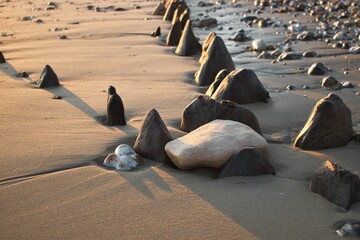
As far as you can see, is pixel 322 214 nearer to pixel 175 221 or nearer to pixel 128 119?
pixel 175 221

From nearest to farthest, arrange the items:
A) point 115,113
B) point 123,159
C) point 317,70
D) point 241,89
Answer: point 123,159 → point 115,113 → point 241,89 → point 317,70

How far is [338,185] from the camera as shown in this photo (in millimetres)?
2305

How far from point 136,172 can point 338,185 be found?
3.36 ft

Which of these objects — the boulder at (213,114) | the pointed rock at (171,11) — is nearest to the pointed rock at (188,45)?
the boulder at (213,114)

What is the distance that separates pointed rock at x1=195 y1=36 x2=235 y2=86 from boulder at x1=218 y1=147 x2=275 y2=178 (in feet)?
6.92

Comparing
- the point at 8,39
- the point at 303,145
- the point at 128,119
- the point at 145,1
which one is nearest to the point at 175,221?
the point at 303,145

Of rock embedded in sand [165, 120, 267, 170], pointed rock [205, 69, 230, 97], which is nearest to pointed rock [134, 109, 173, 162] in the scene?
rock embedded in sand [165, 120, 267, 170]

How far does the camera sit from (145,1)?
41.6 feet

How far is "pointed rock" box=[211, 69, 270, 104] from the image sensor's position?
153 inches

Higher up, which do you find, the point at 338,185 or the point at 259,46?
the point at 338,185

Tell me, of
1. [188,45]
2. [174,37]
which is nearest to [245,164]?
[188,45]

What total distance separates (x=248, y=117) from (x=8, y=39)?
208 inches

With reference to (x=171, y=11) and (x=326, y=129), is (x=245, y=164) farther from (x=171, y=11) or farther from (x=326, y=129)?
(x=171, y=11)

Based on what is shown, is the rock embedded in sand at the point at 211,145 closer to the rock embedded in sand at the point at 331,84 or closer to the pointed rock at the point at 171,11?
the rock embedded in sand at the point at 331,84
